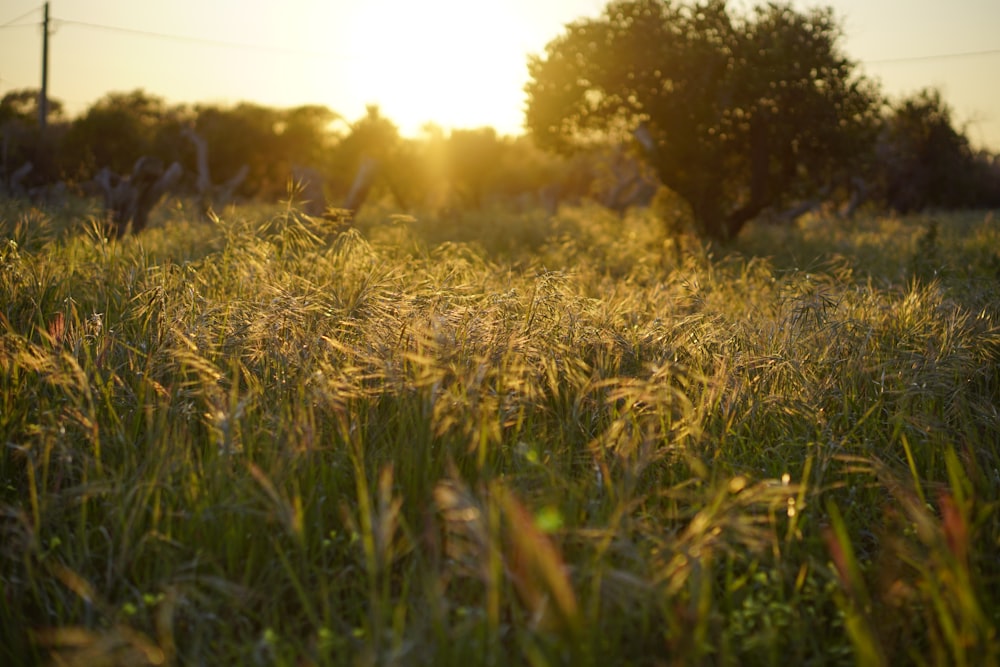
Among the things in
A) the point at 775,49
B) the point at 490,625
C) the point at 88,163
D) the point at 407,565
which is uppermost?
the point at 775,49

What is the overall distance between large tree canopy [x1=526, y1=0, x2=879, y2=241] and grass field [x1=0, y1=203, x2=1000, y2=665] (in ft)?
35.0

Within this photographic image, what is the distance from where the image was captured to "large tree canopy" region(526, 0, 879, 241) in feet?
46.0

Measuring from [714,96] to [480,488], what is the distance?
43.7ft

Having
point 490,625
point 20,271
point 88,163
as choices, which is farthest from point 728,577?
point 88,163

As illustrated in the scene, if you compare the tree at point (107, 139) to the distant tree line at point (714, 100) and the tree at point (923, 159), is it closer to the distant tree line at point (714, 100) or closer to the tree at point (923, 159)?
the distant tree line at point (714, 100)

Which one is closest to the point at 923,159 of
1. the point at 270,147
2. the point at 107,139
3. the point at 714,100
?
the point at 714,100

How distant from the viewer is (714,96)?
1411 cm

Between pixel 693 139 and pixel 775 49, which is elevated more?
pixel 775 49

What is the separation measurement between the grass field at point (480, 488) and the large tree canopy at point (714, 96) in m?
10.7

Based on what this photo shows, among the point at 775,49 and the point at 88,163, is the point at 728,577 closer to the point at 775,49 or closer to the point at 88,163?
the point at 775,49

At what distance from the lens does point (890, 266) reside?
32.1 ft

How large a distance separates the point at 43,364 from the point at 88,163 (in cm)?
2612

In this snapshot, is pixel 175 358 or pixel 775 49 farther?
pixel 775 49

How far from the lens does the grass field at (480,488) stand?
194 centimetres
